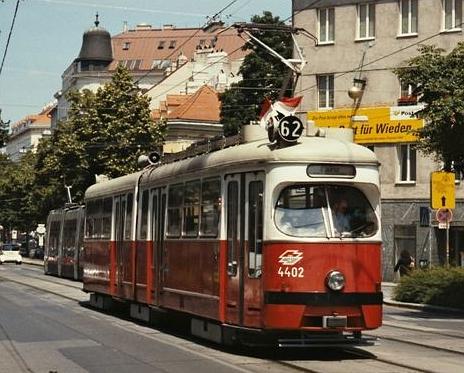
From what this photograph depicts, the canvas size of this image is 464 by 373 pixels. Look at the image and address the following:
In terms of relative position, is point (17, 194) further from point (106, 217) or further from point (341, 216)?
point (341, 216)

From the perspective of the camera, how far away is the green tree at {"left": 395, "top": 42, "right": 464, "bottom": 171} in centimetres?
2231

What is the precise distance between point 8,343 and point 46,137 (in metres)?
54.4

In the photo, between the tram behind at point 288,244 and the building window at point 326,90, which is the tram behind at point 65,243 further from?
the tram behind at point 288,244

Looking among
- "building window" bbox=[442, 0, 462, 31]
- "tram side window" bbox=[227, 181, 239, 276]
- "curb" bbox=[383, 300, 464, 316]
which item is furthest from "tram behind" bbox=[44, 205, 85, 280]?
"tram side window" bbox=[227, 181, 239, 276]

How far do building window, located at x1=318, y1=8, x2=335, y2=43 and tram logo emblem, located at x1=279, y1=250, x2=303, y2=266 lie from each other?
105 ft

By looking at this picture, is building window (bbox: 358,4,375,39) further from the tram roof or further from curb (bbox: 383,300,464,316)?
the tram roof

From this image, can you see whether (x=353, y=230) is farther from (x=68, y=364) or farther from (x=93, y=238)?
(x=93, y=238)

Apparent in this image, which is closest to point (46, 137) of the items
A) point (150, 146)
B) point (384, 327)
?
point (150, 146)

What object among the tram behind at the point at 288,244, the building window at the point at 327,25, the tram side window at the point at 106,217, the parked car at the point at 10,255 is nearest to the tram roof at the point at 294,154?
the tram behind at the point at 288,244

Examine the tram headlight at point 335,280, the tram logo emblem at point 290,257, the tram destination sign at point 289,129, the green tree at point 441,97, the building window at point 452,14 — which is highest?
the building window at point 452,14

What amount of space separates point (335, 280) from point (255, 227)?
1284mm

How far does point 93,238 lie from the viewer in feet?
77.9

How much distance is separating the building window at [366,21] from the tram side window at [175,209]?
1080 inches

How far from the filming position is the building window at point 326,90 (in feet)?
145
